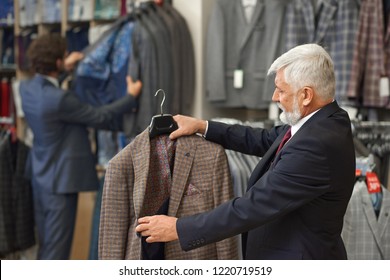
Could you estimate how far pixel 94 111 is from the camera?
11.0 feet

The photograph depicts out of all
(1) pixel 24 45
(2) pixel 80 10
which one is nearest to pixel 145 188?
(2) pixel 80 10

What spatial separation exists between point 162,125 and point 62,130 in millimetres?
1536

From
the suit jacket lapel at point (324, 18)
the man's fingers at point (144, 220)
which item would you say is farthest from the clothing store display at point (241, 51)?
the man's fingers at point (144, 220)

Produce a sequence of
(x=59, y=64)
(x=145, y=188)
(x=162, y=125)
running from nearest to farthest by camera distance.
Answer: (x=145, y=188) → (x=162, y=125) → (x=59, y=64)

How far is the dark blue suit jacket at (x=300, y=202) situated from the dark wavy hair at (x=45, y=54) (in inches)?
76.0

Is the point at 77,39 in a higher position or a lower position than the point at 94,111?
higher

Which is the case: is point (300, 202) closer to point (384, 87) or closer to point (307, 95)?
point (307, 95)

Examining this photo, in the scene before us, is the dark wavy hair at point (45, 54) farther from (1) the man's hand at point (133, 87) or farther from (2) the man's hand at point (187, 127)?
(2) the man's hand at point (187, 127)

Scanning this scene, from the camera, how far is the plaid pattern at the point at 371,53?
329 centimetres

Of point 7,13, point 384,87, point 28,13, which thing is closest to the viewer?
point 384,87

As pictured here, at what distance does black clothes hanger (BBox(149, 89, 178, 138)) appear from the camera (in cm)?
200

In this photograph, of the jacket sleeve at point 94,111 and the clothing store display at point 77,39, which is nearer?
the jacket sleeve at point 94,111

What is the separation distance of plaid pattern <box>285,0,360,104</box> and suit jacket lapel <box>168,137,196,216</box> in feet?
5.39

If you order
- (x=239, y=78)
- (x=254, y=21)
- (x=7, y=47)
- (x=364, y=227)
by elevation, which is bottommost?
(x=364, y=227)
